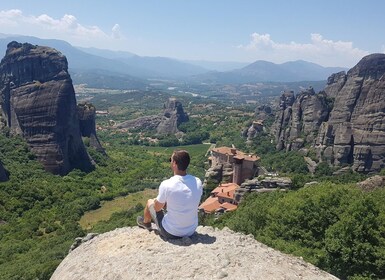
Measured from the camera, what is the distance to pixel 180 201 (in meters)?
9.02

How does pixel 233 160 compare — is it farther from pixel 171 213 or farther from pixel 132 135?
pixel 132 135

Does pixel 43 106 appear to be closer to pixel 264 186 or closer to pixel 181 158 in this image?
pixel 264 186

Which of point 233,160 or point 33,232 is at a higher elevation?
point 233,160

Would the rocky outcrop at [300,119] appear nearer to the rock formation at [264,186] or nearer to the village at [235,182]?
the village at [235,182]

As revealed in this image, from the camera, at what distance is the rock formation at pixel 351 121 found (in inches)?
2315

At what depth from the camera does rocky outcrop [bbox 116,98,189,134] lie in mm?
129750

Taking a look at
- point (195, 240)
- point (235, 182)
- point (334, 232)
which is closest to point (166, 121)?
point (235, 182)

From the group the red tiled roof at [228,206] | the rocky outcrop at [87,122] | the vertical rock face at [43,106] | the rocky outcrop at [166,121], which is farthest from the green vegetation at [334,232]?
the rocky outcrop at [166,121]

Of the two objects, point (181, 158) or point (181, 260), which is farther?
point (181, 158)

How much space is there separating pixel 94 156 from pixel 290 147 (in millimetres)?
35044

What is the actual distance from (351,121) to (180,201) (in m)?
60.4

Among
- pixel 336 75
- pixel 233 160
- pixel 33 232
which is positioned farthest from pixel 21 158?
pixel 336 75

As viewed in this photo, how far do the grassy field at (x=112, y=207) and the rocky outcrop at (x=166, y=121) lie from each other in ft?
237

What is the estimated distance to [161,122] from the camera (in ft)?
441
